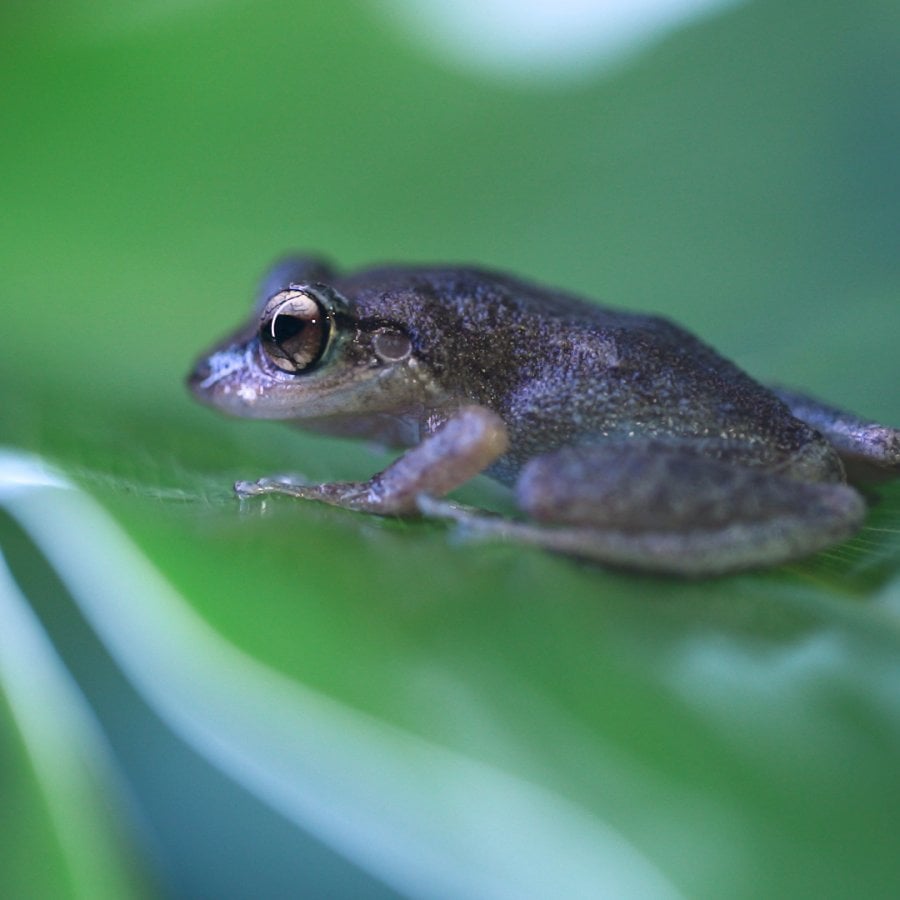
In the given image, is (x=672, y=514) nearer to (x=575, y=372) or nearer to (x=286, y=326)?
(x=575, y=372)

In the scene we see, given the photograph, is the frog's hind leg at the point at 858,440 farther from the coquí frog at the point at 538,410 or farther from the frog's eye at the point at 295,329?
the frog's eye at the point at 295,329

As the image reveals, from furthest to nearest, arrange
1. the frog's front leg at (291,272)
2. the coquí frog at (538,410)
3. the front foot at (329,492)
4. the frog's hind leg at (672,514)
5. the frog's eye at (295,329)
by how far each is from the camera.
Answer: the frog's front leg at (291,272), the frog's eye at (295,329), the front foot at (329,492), the coquí frog at (538,410), the frog's hind leg at (672,514)

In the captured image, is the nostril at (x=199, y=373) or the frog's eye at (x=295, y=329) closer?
the frog's eye at (x=295, y=329)

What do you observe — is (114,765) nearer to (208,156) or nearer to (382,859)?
(382,859)

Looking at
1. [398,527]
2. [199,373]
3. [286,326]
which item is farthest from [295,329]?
[398,527]

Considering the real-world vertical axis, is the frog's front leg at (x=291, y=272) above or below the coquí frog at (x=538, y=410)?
above

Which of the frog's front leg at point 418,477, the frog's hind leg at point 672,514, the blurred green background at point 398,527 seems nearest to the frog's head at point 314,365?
the blurred green background at point 398,527

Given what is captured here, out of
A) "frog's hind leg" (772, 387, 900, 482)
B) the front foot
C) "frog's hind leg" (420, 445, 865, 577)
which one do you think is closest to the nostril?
the front foot
